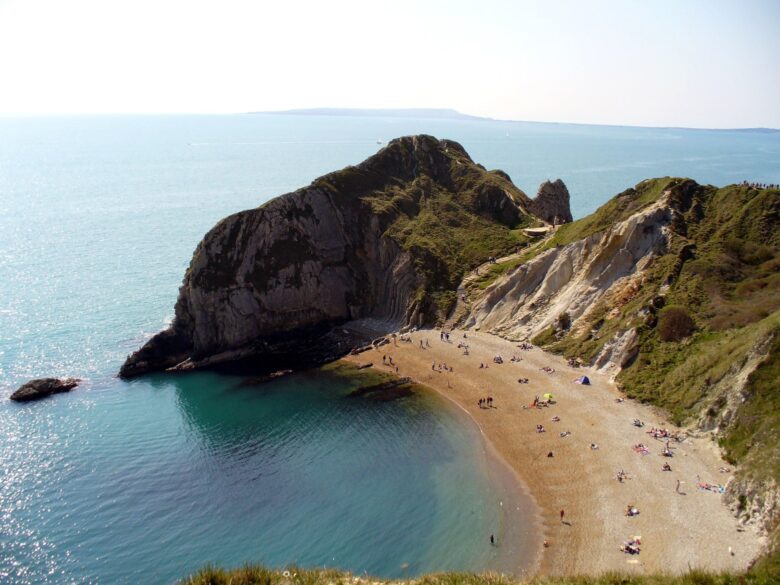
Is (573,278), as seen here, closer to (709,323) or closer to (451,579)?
(709,323)

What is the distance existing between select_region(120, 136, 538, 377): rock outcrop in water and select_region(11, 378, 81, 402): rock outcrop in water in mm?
6394

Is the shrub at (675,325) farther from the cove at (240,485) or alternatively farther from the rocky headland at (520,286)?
the cove at (240,485)

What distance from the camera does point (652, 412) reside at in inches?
1925

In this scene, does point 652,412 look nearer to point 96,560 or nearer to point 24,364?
point 96,560

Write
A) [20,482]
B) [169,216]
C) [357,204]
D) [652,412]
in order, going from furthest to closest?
1. [169,216]
2. [357,204]
3. [652,412]
4. [20,482]

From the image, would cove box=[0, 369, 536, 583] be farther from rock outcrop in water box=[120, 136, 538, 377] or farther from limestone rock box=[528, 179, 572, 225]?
limestone rock box=[528, 179, 572, 225]

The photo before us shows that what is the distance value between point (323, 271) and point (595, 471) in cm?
4661

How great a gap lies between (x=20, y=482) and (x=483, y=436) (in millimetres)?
38239

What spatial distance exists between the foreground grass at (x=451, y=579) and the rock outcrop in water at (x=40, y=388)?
45.5 metres

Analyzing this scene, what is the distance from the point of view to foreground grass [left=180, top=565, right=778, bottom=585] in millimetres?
23234

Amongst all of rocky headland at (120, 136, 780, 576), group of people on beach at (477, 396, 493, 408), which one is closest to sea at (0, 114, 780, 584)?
group of people on beach at (477, 396, 493, 408)

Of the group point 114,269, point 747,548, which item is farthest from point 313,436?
point 114,269

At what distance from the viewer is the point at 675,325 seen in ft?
176

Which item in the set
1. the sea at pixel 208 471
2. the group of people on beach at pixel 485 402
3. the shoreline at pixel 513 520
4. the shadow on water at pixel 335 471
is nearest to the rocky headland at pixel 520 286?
the sea at pixel 208 471
